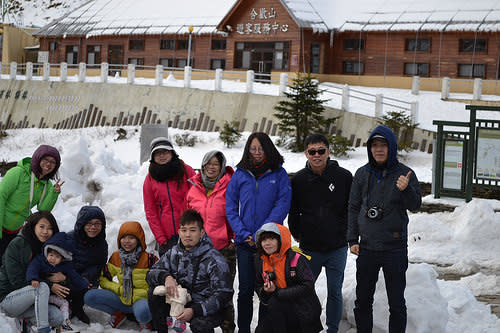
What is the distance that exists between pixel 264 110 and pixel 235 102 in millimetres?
1569

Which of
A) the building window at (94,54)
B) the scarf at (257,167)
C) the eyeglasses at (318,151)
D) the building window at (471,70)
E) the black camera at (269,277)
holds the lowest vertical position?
the black camera at (269,277)

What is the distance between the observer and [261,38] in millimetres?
32969

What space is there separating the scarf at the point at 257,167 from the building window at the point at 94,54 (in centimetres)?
3568

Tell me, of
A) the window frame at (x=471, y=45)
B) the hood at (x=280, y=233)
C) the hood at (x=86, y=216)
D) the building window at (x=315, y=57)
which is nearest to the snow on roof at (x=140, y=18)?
the building window at (x=315, y=57)

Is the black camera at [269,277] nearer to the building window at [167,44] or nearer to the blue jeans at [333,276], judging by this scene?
the blue jeans at [333,276]

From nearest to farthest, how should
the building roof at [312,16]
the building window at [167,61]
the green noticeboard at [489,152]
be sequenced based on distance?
the green noticeboard at [489,152], the building roof at [312,16], the building window at [167,61]

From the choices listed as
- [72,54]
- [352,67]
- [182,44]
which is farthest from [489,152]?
[72,54]

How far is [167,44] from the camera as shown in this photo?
37.5 m

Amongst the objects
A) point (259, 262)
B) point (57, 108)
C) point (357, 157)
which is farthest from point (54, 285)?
point (57, 108)

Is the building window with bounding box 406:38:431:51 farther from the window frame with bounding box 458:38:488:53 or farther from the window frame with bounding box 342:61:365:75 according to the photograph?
the window frame with bounding box 342:61:365:75

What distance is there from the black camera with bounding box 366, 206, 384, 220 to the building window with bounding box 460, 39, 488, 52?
25.9 metres

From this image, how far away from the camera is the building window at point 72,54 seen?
137ft

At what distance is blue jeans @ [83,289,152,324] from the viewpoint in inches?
269

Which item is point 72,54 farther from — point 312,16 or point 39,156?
point 39,156
